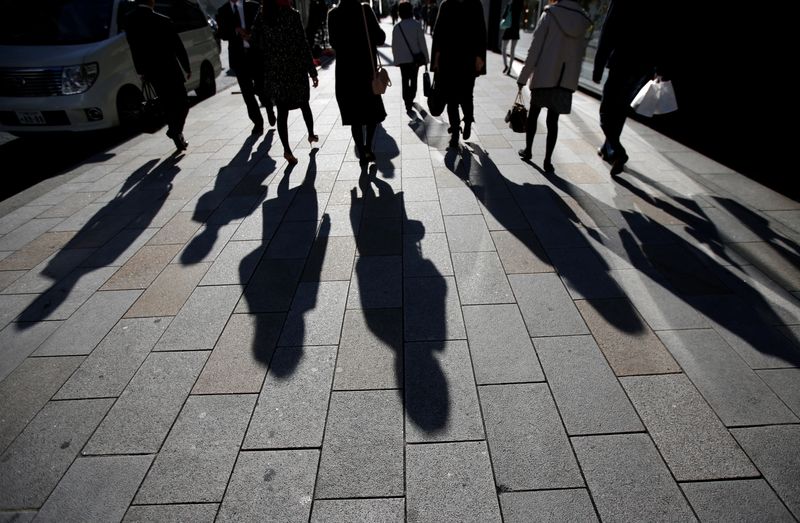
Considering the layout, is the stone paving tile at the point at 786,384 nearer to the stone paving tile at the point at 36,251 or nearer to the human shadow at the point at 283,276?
the human shadow at the point at 283,276

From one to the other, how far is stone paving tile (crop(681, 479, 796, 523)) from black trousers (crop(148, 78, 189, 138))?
22.9 feet

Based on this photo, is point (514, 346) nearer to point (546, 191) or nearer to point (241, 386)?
point (241, 386)

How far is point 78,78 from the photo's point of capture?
636 centimetres

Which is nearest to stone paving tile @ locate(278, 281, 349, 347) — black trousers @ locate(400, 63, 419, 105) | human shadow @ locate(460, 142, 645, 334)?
human shadow @ locate(460, 142, 645, 334)

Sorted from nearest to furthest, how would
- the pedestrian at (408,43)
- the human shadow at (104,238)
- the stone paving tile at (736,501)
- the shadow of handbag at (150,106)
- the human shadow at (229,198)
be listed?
1. the stone paving tile at (736,501)
2. the human shadow at (104,238)
3. the human shadow at (229,198)
4. the shadow of handbag at (150,106)
5. the pedestrian at (408,43)

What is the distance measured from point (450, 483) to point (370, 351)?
37.1 inches

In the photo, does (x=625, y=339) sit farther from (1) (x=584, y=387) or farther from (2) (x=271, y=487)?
(2) (x=271, y=487)

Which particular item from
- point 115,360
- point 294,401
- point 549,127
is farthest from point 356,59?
point 294,401

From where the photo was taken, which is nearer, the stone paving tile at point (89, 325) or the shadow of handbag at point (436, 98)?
the stone paving tile at point (89, 325)

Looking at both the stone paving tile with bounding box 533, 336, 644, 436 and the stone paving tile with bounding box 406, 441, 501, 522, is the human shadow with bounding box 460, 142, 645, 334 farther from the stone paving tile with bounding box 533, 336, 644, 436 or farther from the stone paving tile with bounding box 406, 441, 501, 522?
the stone paving tile with bounding box 406, 441, 501, 522

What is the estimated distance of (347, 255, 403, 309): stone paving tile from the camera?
121 inches

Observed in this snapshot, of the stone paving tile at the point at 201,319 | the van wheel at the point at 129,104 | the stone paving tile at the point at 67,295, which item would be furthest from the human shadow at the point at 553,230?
the van wheel at the point at 129,104

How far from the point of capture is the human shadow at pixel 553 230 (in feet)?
10.0

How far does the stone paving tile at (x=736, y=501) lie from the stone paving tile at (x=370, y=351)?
141 centimetres
